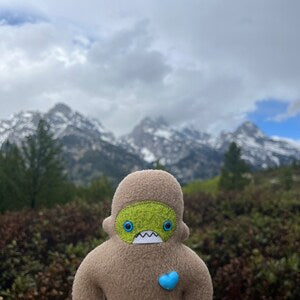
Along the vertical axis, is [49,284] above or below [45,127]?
below

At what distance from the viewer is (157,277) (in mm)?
2910

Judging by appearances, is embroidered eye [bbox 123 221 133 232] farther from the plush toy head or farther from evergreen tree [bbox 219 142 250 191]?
evergreen tree [bbox 219 142 250 191]

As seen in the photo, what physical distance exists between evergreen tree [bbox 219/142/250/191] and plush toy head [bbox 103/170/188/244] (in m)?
23.6

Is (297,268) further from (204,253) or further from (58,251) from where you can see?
(58,251)

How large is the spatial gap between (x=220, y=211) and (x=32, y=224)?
3.84 metres

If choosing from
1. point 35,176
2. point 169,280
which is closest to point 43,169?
point 35,176

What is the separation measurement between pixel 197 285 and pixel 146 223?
0.55 metres

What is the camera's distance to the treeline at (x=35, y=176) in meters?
13.9

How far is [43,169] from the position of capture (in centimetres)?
1548

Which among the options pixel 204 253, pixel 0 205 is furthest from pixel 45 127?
pixel 204 253

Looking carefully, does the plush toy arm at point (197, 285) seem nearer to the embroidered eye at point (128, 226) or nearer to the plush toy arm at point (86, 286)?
the embroidered eye at point (128, 226)

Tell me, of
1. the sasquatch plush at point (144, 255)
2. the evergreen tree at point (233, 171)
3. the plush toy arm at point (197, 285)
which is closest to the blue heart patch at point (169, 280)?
the sasquatch plush at point (144, 255)

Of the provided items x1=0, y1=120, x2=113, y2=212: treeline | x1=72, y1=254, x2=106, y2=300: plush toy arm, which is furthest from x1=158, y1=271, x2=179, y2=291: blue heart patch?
x1=0, y1=120, x2=113, y2=212: treeline

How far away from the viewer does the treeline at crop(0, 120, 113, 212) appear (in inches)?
548
